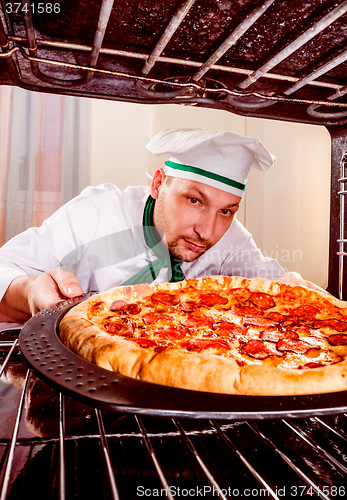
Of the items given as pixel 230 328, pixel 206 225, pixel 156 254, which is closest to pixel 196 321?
pixel 230 328

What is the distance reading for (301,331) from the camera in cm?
94

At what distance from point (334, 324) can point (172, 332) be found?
45 cm

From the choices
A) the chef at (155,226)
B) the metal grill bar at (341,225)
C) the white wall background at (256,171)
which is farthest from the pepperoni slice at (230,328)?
the white wall background at (256,171)

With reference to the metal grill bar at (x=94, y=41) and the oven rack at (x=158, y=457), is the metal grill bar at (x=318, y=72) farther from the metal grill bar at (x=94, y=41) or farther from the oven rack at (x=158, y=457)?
the oven rack at (x=158, y=457)

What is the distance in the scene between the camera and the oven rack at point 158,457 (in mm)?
477

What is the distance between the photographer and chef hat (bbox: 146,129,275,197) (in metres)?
1.68

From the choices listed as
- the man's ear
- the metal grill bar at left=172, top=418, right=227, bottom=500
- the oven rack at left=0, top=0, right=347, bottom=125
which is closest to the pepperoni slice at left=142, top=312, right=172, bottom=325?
the metal grill bar at left=172, top=418, right=227, bottom=500

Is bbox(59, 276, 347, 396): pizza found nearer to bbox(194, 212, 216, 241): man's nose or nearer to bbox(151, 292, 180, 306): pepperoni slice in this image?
bbox(151, 292, 180, 306): pepperoni slice

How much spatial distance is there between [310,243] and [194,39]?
3130 millimetres

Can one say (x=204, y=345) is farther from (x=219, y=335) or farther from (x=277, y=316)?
(x=277, y=316)

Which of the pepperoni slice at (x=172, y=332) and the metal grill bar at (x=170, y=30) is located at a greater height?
the metal grill bar at (x=170, y=30)

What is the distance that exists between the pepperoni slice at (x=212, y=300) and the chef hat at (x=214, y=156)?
63 centimetres

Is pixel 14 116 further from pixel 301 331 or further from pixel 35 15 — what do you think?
pixel 301 331

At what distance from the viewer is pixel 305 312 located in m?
1.14
